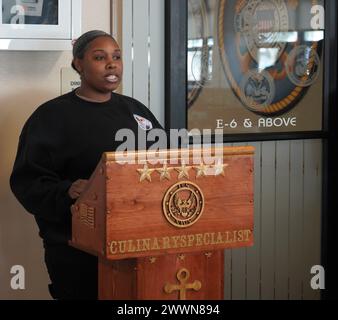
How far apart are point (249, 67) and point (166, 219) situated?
1613mm

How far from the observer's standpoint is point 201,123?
3707 mm

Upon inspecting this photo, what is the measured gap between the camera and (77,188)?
2.55 meters

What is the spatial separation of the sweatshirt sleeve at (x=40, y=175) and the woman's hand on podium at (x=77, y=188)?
0.15 ft

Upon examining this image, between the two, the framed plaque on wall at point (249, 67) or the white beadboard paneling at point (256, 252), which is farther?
the white beadboard paneling at point (256, 252)

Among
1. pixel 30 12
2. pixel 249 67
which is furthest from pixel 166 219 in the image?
pixel 249 67

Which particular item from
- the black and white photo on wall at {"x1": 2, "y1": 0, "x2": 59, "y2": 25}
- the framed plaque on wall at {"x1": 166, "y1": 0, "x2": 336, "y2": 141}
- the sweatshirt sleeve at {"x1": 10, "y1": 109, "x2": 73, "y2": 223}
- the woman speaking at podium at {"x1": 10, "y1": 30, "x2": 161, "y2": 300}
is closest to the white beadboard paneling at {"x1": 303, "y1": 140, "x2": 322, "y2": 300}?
the framed plaque on wall at {"x1": 166, "y1": 0, "x2": 336, "y2": 141}

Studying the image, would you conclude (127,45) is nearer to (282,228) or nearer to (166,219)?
(282,228)

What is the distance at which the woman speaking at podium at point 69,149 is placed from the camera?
2709 mm

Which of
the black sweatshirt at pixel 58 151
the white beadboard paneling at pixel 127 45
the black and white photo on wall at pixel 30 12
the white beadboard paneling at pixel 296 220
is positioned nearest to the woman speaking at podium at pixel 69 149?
the black sweatshirt at pixel 58 151

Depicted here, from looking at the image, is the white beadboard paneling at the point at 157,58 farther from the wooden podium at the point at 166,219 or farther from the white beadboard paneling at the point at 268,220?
the wooden podium at the point at 166,219

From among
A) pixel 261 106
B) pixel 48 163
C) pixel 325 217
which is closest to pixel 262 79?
pixel 261 106

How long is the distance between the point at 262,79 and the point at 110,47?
1.23 m

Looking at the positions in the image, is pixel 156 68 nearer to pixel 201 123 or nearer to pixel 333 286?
pixel 201 123

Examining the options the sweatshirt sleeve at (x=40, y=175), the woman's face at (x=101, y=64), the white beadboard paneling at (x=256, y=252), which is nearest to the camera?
the sweatshirt sleeve at (x=40, y=175)
